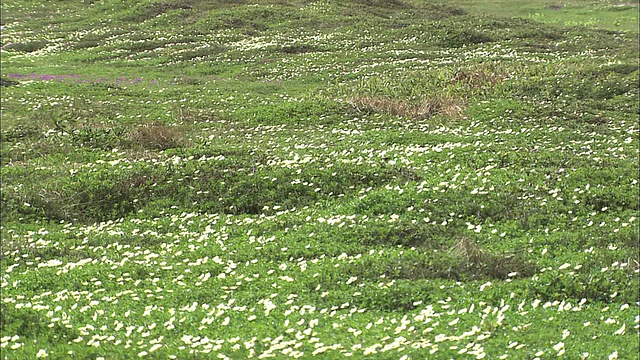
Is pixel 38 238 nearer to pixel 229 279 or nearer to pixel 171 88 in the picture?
pixel 229 279

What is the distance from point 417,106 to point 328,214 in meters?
11.4

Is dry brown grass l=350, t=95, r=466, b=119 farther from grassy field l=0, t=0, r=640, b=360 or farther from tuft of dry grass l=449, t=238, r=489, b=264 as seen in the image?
tuft of dry grass l=449, t=238, r=489, b=264

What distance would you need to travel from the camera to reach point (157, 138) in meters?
21.9

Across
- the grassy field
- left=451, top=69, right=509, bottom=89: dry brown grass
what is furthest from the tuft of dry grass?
left=451, top=69, right=509, bottom=89: dry brown grass

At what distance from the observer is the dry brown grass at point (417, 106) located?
24.0m

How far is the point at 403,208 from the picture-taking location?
583 inches

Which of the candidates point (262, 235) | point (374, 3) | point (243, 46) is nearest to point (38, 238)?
point (262, 235)

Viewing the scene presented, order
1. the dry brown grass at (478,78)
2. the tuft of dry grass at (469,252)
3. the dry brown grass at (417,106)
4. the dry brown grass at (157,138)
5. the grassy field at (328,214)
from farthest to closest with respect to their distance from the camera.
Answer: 1. the dry brown grass at (478,78)
2. the dry brown grass at (417,106)
3. the dry brown grass at (157,138)
4. the tuft of dry grass at (469,252)
5. the grassy field at (328,214)

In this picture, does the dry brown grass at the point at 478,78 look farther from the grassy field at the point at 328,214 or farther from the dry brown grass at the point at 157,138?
the dry brown grass at the point at 157,138

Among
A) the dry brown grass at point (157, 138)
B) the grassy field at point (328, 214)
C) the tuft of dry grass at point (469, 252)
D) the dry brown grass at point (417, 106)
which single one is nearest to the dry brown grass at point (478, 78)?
the grassy field at point (328, 214)

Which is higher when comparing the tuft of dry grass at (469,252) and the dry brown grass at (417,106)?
the dry brown grass at (417,106)

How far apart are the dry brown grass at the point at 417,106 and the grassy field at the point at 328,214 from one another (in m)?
0.10

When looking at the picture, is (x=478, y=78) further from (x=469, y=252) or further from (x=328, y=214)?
(x=469, y=252)

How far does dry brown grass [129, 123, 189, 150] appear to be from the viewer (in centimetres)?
2153
